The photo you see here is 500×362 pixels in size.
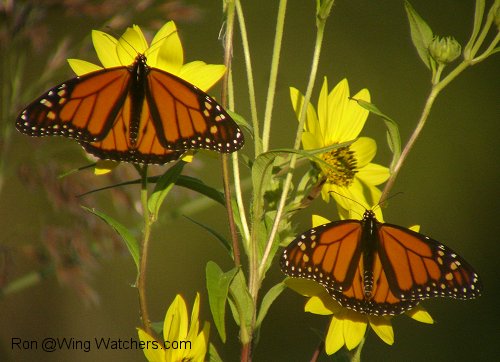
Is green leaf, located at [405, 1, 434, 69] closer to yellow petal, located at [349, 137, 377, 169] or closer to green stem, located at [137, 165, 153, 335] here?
yellow petal, located at [349, 137, 377, 169]

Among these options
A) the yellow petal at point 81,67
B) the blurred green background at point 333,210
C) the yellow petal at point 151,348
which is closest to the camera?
Answer: the yellow petal at point 151,348

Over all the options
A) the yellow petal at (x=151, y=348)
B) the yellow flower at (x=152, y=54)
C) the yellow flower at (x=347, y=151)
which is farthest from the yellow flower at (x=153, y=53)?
the yellow petal at (x=151, y=348)

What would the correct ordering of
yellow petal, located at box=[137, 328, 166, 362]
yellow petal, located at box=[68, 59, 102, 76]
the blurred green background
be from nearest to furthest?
yellow petal, located at box=[137, 328, 166, 362] < yellow petal, located at box=[68, 59, 102, 76] < the blurred green background

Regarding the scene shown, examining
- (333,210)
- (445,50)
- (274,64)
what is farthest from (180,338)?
(333,210)

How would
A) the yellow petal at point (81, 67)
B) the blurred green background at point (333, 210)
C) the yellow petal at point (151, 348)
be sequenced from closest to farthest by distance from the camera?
the yellow petal at point (151, 348), the yellow petal at point (81, 67), the blurred green background at point (333, 210)

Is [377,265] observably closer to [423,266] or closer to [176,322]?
[423,266]

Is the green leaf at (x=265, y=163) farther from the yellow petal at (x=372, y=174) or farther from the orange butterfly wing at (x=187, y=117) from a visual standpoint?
the yellow petal at (x=372, y=174)

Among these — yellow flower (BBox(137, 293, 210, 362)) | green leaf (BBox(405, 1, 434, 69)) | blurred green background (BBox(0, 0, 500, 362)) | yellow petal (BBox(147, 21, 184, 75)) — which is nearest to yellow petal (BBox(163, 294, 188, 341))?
yellow flower (BBox(137, 293, 210, 362))
